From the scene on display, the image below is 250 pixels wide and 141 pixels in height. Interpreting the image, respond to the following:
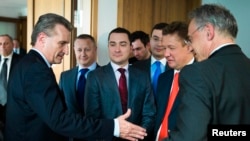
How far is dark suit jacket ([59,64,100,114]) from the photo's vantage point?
98.9 inches

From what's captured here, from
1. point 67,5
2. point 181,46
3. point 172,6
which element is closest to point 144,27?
point 172,6

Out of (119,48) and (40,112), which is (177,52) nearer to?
(119,48)

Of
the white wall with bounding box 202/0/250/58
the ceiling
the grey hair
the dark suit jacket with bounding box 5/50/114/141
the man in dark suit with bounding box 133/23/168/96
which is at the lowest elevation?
the dark suit jacket with bounding box 5/50/114/141

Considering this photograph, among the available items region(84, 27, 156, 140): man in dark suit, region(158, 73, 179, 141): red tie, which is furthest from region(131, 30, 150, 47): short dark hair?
region(158, 73, 179, 141): red tie

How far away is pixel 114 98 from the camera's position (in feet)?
6.94

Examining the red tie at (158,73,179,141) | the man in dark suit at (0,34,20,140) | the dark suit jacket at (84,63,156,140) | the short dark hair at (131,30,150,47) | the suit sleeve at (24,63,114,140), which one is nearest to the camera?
the suit sleeve at (24,63,114,140)

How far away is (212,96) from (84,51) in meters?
1.60

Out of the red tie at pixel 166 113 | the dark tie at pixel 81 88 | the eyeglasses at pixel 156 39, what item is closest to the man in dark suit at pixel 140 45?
the eyeglasses at pixel 156 39

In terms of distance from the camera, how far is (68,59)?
2.89 m

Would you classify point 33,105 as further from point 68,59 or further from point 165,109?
point 68,59

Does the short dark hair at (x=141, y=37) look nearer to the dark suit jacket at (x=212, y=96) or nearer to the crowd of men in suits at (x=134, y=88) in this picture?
the crowd of men in suits at (x=134, y=88)

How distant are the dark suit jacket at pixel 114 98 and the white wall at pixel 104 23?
74cm

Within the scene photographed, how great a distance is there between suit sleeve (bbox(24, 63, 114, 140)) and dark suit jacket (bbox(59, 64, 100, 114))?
90 cm

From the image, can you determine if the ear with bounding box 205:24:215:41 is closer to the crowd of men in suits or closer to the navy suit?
the crowd of men in suits
